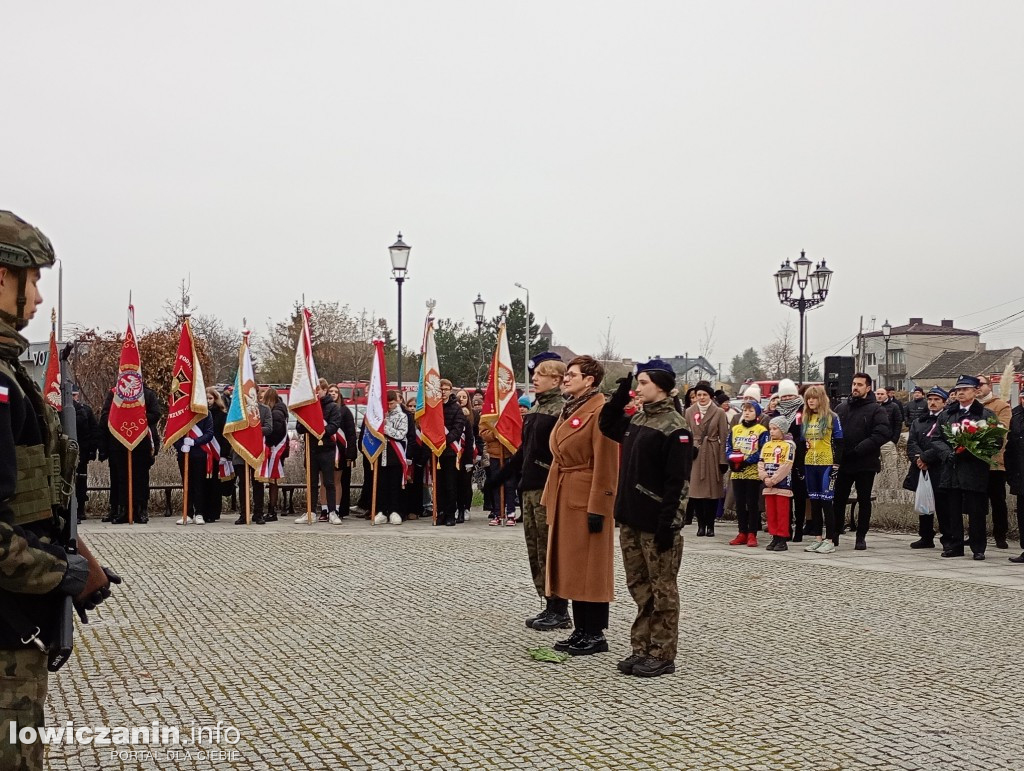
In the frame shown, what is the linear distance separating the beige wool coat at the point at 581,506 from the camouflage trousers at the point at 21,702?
463 cm

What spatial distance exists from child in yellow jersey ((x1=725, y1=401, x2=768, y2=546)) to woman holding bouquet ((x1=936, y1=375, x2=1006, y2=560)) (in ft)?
7.60

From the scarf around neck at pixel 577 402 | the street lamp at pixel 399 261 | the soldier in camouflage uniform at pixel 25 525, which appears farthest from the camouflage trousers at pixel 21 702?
the street lamp at pixel 399 261

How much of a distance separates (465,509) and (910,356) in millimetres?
99852

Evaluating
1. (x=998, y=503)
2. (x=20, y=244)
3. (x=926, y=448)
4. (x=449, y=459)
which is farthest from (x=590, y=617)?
(x=449, y=459)

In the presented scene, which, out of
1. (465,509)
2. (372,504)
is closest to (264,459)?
(372,504)

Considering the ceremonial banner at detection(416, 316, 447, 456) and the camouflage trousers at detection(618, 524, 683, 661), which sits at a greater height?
the ceremonial banner at detection(416, 316, 447, 456)

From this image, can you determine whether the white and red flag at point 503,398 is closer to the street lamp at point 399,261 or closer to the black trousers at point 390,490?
the black trousers at point 390,490

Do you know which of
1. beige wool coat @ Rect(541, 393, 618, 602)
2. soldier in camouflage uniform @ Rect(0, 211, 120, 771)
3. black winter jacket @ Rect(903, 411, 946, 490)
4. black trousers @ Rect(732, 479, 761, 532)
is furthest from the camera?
black trousers @ Rect(732, 479, 761, 532)

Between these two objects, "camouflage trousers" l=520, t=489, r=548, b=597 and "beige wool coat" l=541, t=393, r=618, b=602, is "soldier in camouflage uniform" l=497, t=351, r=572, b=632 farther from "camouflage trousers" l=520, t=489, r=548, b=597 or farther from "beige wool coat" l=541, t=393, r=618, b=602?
"beige wool coat" l=541, t=393, r=618, b=602

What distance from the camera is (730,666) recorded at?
24.0 ft

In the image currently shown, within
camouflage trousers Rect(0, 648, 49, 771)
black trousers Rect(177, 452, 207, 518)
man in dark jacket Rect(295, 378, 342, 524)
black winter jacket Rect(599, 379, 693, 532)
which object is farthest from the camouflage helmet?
black trousers Rect(177, 452, 207, 518)

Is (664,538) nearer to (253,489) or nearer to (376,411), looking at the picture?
(376,411)

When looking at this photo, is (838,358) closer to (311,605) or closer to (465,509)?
(465,509)

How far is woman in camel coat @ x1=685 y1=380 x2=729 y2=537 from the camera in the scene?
1517cm
